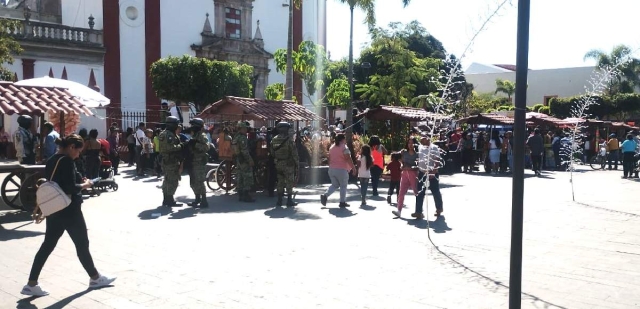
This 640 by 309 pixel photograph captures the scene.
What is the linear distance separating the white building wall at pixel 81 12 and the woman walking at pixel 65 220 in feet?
83.5

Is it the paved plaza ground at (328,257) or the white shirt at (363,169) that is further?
the white shirt at (363,169)

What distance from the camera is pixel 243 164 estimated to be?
12539 mm

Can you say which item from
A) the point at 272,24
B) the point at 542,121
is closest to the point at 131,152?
the point at 542,121

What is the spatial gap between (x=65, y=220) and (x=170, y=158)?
565cm

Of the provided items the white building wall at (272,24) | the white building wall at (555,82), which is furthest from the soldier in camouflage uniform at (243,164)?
the white building wall at (555,82)

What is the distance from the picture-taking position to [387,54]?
77.8 ft

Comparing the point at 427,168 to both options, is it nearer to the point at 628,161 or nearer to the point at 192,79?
the point at 628,161

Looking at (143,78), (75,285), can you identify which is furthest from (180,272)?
(143,78)

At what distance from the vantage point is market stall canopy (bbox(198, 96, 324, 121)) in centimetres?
1370

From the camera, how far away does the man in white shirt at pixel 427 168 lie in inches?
380

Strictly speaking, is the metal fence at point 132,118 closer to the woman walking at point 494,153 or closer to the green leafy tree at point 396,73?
the green leafy tree at point 396,73

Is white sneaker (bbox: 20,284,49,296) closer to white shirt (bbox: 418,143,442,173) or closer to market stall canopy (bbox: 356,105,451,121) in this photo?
white shirt (bbox: 418,143,442,173)

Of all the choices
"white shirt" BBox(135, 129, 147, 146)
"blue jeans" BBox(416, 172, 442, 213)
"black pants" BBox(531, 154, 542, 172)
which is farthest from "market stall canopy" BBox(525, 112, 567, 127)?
"blue jeans" BBox(416, 172, 442, 213)

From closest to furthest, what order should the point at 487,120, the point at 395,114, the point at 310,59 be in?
the point at 395,114
the point at 487,120
the point at 310,59
